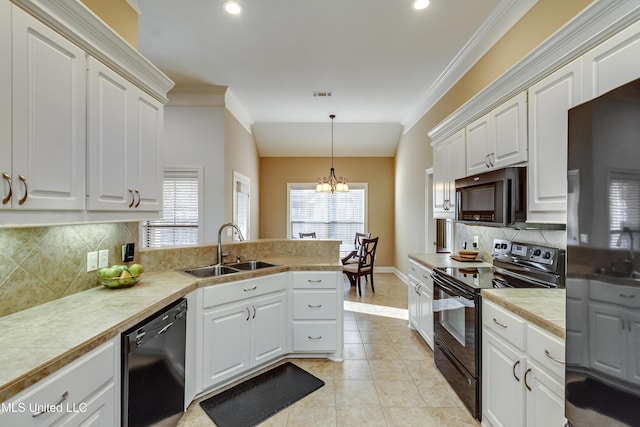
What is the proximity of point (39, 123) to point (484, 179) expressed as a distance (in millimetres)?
2708

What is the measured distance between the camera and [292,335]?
2.69m

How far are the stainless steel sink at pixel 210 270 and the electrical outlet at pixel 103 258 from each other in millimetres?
597

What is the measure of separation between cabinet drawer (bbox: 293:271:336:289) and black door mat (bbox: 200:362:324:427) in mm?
740

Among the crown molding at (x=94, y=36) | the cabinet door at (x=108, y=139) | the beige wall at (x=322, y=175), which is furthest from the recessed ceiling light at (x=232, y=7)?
the beige wall at (x=322, y=175)

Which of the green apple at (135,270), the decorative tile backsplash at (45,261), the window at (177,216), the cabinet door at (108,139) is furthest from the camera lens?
the window at (177,216)

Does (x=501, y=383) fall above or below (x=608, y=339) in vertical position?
below

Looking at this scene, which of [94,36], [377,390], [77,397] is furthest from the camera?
[377,390]

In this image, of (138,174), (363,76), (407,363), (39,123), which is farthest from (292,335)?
(363,76)

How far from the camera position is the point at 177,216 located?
427 centimetres

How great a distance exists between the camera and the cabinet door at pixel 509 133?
6.32 ft

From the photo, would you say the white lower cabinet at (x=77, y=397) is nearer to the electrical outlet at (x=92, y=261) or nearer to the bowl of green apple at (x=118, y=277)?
the bowl of green apple at (x=118, y=277)

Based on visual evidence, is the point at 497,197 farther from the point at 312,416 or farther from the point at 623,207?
the point at 312,416

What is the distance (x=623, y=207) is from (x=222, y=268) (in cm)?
263

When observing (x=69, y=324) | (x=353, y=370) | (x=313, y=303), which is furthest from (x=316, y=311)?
(x=69, y=324)
